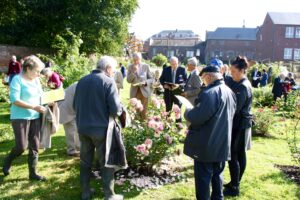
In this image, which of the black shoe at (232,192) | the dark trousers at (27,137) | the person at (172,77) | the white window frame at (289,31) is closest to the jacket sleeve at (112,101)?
the dark trousers at (27,137)

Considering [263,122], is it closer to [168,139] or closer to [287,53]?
[168,139]

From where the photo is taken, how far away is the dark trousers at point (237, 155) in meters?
5.02

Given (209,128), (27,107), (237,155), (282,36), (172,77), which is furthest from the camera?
(282,36)

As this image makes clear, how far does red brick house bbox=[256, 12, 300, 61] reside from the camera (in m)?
56.8

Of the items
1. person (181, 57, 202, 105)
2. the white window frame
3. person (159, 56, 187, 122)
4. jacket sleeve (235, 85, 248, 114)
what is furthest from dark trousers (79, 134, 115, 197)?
the white window frame

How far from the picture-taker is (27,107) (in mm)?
5023

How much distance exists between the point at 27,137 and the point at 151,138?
6.38 feet

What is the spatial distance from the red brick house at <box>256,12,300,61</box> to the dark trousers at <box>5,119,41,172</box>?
54.6 metres

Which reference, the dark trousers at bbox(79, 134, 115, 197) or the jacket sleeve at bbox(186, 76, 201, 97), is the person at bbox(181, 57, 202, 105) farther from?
the dark trousers at bbox(79, 134, 115, 197)

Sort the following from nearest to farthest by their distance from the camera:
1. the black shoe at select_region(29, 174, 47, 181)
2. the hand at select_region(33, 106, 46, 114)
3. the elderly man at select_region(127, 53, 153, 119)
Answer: the hand at select_region(33, 106, 46, 114)
the black shoe at select_region(29, 174, 47, 181)
the elderly man at select_region(127, 53, 153, 119)

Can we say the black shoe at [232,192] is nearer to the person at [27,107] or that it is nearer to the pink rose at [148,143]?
the pink rose at [148,143]

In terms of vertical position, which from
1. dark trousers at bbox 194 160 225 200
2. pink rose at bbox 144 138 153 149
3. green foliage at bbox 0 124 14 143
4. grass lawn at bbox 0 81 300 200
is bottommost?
grass lawn at bbox 0 81 300 200

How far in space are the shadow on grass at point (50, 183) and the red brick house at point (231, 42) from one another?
224ft

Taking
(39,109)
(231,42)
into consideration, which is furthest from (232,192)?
(231,42)
